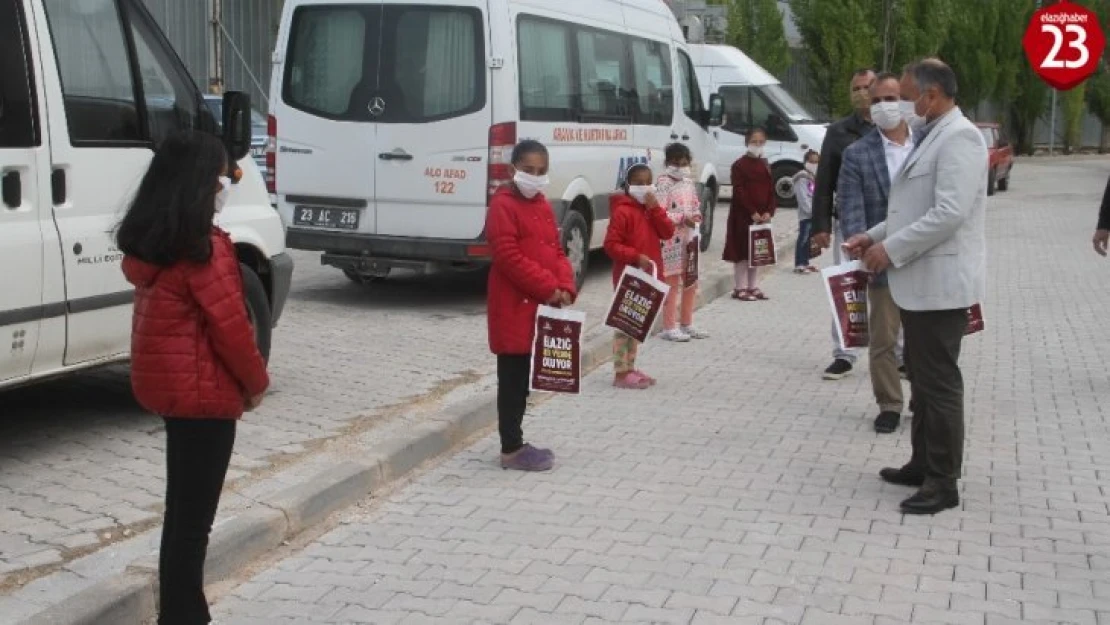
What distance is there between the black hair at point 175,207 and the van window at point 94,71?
273 cm

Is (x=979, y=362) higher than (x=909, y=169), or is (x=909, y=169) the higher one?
(x=909, y=169)

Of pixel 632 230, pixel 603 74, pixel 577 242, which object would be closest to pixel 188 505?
pixel 632 230

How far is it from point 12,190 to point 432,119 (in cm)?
539

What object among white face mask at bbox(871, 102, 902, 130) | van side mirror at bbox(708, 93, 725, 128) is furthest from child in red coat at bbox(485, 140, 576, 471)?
van side mirror at bbox(708, 93, 725, 128)

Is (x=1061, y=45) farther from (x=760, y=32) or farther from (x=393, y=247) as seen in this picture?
(x=393, y=247)

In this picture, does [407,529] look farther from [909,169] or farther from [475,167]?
[475,167]

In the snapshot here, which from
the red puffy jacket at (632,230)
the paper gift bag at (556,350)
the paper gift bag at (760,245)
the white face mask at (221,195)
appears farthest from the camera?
the paper gift bag at (760,245)

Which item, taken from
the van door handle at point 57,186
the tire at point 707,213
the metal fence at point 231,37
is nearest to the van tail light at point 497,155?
the van door handle at point 57,186

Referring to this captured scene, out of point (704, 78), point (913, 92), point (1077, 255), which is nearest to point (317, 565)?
point (913, 92)

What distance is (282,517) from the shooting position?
581 cm

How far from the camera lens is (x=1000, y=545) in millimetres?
5770

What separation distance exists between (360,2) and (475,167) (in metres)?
1.72

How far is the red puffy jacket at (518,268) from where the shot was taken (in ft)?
21.5

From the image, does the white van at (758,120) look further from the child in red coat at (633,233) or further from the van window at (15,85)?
the van window at (15,85)
